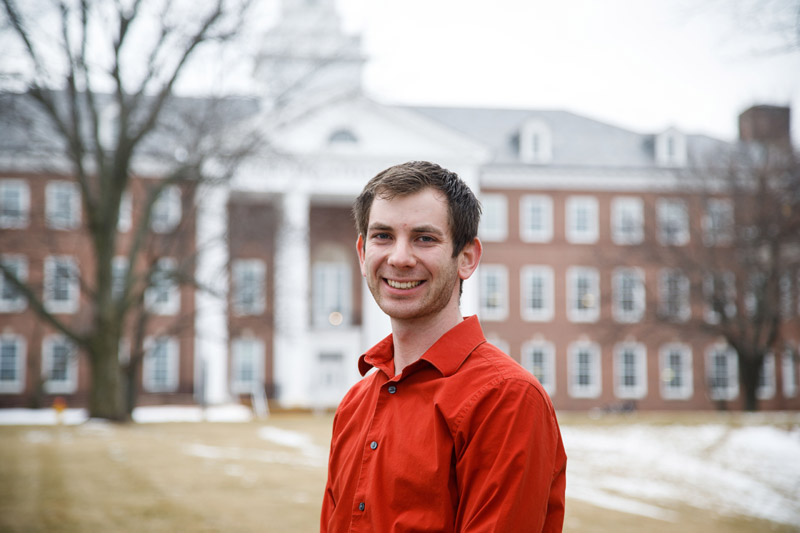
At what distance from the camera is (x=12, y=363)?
40.3 metres

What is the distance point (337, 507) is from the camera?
251 cm

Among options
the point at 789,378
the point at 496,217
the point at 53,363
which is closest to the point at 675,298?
the point at 496,217

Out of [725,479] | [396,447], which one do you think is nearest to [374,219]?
[396,447]

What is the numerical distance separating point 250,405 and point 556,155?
20.9 m

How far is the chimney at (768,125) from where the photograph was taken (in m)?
30.8

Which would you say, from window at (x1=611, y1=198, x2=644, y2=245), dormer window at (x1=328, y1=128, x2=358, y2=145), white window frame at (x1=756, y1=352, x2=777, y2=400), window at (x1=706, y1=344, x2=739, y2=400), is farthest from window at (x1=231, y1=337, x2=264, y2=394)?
white window frame at (x1=756, y1=352, x2=777, y2=400)

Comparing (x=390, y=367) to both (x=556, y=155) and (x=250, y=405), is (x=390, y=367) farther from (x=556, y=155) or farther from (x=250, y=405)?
(x=556, y=155)

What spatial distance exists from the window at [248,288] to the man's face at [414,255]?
2675 cm

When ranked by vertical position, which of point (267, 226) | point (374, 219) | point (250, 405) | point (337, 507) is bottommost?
point (250, 405)

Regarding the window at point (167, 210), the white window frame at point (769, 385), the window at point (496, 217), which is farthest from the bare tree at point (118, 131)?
the white window frame at point (769, 385)

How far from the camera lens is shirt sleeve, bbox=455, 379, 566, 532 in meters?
2.06

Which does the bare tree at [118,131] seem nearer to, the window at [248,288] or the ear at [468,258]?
the window at [248,288]

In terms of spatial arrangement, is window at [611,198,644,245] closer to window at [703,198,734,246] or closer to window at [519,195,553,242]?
window at [519,195,553,242]

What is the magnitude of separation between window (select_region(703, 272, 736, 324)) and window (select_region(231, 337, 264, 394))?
70.2ft
